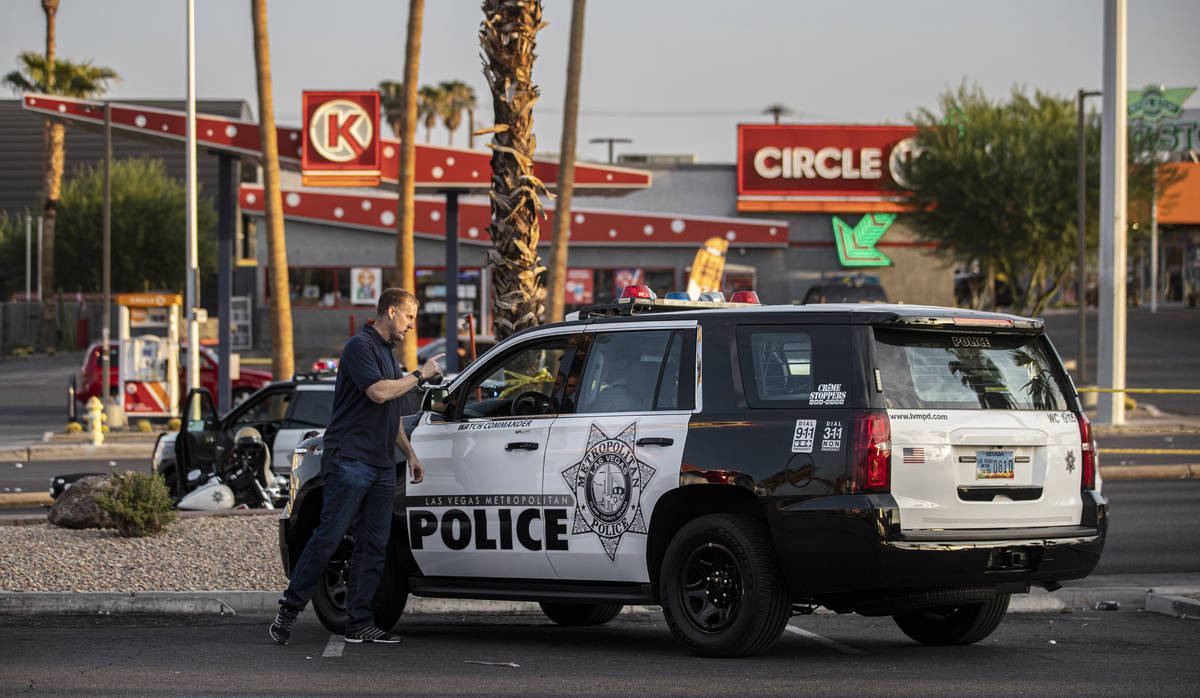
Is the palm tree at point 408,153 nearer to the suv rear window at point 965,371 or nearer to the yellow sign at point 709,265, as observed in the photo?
the yellow sign at point 709,265

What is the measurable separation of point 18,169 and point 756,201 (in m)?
45.0

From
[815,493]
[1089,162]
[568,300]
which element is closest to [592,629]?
[815,493]

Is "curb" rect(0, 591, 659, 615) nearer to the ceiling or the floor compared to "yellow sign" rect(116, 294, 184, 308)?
nearer to the floor

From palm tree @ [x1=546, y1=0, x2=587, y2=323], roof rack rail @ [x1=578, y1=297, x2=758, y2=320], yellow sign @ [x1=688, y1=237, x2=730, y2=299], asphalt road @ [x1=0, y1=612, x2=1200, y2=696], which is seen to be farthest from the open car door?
palm tree @ [x1=546, y1=0, x2=587, y2=323]

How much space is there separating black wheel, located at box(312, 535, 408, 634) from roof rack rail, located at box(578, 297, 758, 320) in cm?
191

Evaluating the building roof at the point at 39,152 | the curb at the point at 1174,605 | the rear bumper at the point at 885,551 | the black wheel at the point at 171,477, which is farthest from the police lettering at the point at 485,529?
the building roof at the point at 39,152

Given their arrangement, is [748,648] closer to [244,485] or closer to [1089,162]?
[244,485]

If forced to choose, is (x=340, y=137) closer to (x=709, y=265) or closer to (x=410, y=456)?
(x=709, y=265)

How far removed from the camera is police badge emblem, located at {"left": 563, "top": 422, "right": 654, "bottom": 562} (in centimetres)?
768

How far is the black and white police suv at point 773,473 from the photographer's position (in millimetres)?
7008

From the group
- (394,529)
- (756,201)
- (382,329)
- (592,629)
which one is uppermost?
(756,201)

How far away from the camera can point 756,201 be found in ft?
172

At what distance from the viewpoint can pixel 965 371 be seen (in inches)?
290

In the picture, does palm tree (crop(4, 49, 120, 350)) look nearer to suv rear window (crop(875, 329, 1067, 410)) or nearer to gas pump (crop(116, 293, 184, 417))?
gas pump (crop(116, 293, 184, 417))
